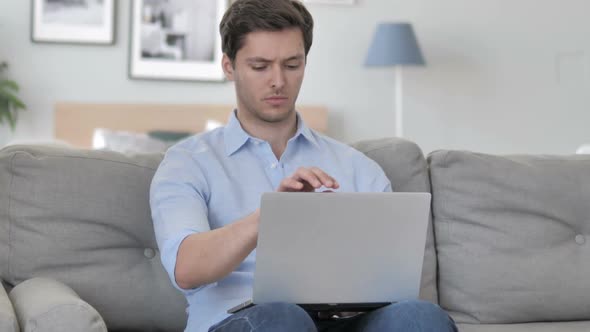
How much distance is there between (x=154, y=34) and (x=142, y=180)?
3.44 m

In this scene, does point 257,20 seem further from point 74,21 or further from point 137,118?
point 74,21

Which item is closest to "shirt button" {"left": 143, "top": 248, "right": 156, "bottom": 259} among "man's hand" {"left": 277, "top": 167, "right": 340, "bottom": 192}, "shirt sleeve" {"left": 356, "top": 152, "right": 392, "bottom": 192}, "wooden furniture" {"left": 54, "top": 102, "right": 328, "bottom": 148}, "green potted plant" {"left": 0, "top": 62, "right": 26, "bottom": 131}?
"shirt sleeve" {"left": 356, "top": 152, "right": 392, "bottom": 192}

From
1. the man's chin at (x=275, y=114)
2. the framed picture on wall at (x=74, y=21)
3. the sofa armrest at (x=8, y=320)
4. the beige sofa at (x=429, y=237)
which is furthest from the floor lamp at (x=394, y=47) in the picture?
the sofa armrest at (x=8, y=320)

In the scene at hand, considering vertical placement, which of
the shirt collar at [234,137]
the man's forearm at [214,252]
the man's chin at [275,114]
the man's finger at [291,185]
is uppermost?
the man's chin at [275,114]

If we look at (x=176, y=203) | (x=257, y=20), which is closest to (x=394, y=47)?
(x=257, y=20)

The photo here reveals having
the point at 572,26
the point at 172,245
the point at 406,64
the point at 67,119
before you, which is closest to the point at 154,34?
the point at 67,119

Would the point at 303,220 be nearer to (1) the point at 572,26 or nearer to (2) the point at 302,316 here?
(2) the point at 302,316

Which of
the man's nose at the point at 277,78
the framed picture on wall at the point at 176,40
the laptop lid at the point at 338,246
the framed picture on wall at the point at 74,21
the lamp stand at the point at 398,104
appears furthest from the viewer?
the lamp stand at the point at 398,104

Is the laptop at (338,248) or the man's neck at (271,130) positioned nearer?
the laptop at (338,248)

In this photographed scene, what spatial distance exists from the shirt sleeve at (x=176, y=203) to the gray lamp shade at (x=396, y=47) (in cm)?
344

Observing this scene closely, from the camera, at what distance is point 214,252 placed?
1.62m

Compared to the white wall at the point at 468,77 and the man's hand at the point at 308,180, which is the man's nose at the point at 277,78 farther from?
the white wall at the point at 468,77

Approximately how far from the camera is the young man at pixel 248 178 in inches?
61.7

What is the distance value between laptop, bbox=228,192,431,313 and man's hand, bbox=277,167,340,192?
43 millimetres
